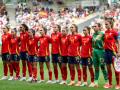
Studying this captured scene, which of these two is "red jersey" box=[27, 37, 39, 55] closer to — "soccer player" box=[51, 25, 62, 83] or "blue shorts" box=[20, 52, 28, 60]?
"blue shorts" box=[20, 52, 28, 60]

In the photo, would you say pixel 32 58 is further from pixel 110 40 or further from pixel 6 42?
pixel 110 40

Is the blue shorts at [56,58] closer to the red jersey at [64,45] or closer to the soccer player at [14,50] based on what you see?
the red jersey at [64,45]

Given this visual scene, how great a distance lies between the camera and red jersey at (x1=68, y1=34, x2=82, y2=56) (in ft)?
64.4

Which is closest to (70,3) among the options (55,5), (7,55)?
(55,5)

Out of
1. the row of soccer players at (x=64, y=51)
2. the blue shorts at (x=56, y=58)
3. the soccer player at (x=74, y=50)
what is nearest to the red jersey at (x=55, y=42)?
the row of soccer players at (x=64, y=51)

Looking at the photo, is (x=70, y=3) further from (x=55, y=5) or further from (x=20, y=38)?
(x=20, y=38)

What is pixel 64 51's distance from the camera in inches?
790

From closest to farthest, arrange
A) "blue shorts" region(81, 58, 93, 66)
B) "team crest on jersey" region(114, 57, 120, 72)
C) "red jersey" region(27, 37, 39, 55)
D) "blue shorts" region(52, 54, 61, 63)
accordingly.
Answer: "team crest on jersey" region(114, 57, 120, 72)
"blue shorts" region(81, 58, 93, 66)
"blue shorts" region(52, 54, 61, 63)
"red jersey" region(27, 37, 39, 55)

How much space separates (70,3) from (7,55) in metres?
27.3

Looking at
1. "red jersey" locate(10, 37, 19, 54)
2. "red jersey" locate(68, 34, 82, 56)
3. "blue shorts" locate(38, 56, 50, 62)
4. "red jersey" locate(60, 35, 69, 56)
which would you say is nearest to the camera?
"red jersey" locate(68, 34, 82, 56)

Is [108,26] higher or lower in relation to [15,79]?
higher

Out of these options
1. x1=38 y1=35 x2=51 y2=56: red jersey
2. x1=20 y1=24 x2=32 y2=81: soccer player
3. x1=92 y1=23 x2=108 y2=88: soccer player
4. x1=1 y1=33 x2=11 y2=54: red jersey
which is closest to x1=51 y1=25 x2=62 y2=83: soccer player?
x1=38 y1=35 x2=51 y2=56: red jersey

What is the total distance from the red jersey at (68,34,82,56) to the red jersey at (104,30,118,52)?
4.01 ft

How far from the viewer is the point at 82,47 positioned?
19.5m
